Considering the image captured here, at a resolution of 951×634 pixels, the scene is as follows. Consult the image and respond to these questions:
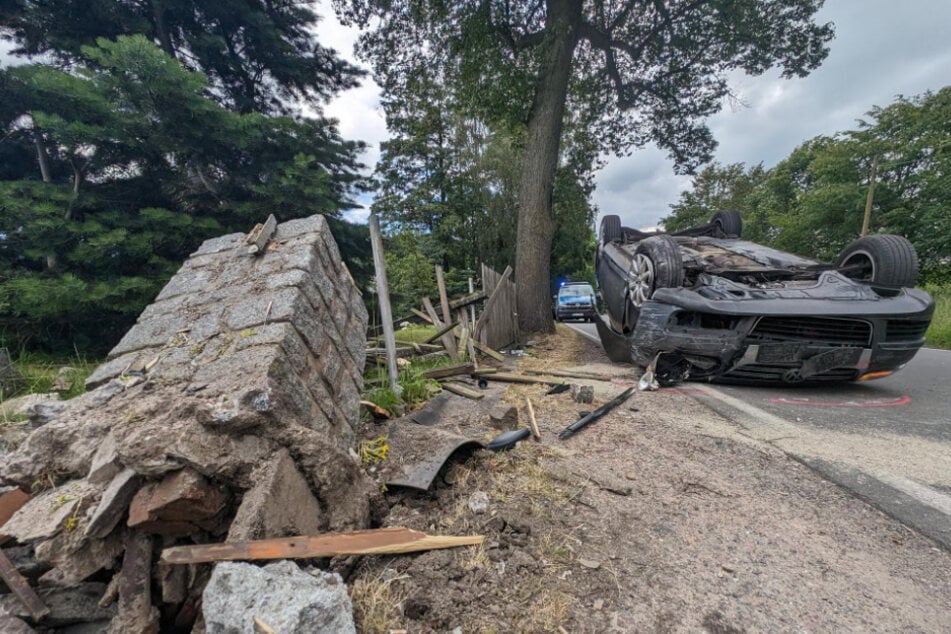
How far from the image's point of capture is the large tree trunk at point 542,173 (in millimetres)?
7180

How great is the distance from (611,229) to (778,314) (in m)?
3.33

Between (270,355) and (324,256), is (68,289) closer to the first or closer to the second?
(324,256)

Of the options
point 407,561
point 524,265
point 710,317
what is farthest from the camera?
point 524,265

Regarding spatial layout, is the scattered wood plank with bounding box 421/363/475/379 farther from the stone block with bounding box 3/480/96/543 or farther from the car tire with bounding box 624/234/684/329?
the stone block with bounding box 3/480/96/543

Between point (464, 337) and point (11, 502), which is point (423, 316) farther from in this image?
point (11, 502)

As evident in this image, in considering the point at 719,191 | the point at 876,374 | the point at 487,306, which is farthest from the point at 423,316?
the point at 719,191

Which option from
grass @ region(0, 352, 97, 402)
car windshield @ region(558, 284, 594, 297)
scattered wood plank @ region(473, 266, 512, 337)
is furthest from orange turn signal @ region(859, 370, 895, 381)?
car windshield @ region(558, 284, 594, 297)

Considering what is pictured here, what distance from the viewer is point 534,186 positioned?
747cm

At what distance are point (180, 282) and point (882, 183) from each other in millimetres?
25177

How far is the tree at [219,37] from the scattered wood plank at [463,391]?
28.1 ft

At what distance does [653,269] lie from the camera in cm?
380

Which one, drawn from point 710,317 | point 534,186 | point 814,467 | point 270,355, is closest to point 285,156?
point 534,186

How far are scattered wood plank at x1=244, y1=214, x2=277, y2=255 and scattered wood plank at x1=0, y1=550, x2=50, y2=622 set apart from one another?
1.73 m

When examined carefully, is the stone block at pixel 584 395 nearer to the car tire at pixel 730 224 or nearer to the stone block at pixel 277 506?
the stone block at pixel 277 506
